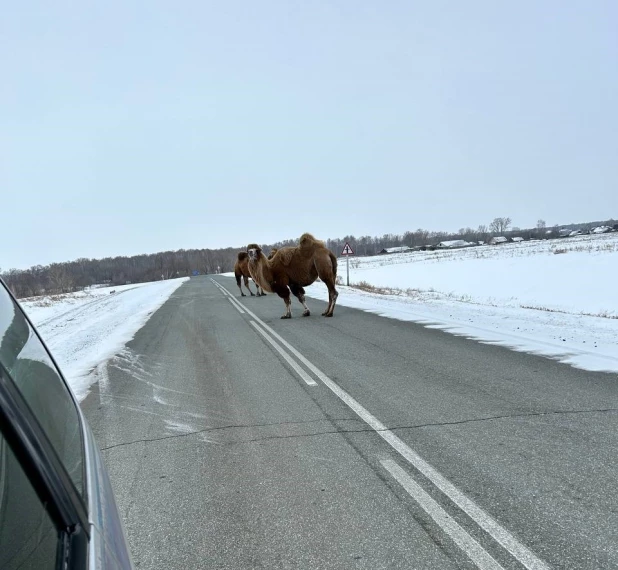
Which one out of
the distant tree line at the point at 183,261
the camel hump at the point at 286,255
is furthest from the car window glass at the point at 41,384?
the distant tree line at the point at 183,261

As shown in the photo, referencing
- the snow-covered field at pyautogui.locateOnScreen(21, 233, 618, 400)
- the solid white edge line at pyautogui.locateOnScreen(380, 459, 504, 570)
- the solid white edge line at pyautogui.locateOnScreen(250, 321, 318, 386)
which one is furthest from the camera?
the snow-covered field at pyautogui.locateOnScreen(21, 233, 618, 400)

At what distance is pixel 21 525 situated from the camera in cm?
111

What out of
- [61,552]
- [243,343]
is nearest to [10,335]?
[61,552]

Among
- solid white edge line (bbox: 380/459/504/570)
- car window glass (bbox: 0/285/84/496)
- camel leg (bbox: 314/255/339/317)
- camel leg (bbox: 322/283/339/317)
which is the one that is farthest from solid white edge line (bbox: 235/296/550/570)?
camel leg (bbox: 322/283/339/317)

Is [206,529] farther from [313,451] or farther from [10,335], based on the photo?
[10,335]

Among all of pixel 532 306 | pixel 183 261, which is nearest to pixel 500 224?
pixel 183 261

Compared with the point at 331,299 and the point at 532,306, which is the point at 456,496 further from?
the point at 532,306

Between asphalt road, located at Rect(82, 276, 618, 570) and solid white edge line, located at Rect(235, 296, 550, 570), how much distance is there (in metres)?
0.01

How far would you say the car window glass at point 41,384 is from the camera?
1.35 m

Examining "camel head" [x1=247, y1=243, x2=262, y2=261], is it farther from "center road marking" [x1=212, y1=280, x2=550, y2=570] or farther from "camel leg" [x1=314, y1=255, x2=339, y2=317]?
"center road marking" [x1=212, y1=280, x2=550, y2=570]

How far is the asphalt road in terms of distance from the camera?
8.58 feet

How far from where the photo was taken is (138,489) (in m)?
3.50

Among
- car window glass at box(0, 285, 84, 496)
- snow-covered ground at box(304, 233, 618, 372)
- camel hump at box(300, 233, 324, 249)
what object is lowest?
snow-covered ground at box(304, 233, 618, 372)

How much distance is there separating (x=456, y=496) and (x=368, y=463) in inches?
30.1
